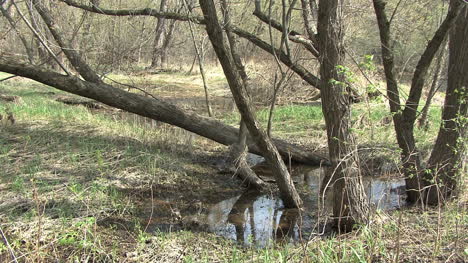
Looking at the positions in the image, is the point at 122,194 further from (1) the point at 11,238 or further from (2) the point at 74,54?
(2) the point at 74,54

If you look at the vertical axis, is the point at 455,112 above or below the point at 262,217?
above

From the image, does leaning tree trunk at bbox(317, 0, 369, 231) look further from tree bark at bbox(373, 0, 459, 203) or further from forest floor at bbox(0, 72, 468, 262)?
tree bark at bbox(373, 0, 459, 203)

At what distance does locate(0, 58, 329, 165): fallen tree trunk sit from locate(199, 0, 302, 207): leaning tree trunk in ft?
3.33

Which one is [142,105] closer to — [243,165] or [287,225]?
[243,165]

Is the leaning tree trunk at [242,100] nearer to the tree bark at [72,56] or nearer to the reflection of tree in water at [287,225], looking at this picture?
the reflection of tree in water at [287,225]

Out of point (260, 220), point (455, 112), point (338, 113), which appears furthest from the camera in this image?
point (260, 220)

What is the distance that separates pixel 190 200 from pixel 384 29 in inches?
136

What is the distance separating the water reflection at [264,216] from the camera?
4.79 metres

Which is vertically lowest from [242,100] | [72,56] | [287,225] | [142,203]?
[287,225]

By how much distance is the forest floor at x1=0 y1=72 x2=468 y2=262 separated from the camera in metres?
3.75

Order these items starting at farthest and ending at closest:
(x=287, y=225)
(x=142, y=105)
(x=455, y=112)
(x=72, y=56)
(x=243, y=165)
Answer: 1. (x=72, y=56)
2. (x=142, y=105)
3. (x=243, y=165)
4. (x=287, y=225)
5. (x=455, y=112)

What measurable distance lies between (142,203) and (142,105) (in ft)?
6.00

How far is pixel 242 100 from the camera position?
4.91 meters

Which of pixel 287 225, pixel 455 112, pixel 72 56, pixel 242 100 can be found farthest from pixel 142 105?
pixel 455 112
